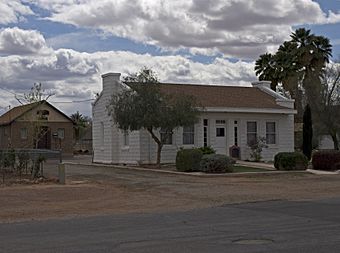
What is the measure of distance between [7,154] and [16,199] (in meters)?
8.56

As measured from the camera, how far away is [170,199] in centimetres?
2080

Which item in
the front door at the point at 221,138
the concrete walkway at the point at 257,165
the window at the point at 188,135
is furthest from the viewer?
the front door at the point at 221,138

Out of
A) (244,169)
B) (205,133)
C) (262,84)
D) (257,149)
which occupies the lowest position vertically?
(244,169)

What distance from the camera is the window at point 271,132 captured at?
3975 centimetres

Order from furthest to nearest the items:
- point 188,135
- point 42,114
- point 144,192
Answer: point 42,114
point 188,135
point 144,192

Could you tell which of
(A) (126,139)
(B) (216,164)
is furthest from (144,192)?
(A) (126,139)

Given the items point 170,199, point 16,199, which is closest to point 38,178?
point 16,199

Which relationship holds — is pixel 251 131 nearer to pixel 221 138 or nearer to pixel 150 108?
pixel 221 138

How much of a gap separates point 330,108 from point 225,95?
11.5 meters

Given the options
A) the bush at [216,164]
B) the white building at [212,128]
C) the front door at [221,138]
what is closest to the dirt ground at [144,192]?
the bush at [216,164]

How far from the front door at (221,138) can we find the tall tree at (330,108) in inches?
441

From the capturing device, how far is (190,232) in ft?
42.0

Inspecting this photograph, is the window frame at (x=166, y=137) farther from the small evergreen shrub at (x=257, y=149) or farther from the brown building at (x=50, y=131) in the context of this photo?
the brown building at (x=50, y=131)

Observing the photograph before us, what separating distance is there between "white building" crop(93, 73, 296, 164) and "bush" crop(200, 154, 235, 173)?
21.3ft
